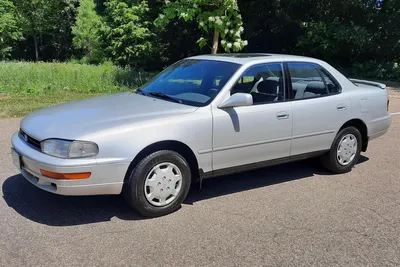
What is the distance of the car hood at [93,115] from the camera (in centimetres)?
383

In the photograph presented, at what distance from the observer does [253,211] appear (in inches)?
168

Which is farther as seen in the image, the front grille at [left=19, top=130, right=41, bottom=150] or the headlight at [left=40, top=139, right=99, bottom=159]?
the front grille at [left=19, top=130, right=41, bottom=150]

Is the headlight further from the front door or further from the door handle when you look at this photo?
the door handle

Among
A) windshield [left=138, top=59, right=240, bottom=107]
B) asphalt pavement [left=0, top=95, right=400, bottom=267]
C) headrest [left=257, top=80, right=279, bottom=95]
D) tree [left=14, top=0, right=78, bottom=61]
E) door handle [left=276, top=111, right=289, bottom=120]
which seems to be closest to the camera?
asphalt pavement [left=0, top=95, right=400, bottom=267]

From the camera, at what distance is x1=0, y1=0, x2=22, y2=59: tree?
27.5 m

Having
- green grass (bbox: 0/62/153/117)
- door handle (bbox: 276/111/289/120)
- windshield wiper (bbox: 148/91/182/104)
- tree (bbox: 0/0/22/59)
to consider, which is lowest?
green grass (bbox: 0/62/153/117)

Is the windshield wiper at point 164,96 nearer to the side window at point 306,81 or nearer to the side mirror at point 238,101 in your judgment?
the side mirror at point 238,101

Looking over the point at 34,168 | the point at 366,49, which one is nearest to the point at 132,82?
the point at 34,168

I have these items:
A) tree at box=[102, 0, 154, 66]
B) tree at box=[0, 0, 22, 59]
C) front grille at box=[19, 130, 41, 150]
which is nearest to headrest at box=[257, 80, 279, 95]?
front grille at box=[19, 130, 41, 150]

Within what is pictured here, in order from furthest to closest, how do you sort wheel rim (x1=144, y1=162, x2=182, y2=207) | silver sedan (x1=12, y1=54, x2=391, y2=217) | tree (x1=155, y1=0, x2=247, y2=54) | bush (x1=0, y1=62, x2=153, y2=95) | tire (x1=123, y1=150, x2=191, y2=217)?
1. tree (x1=155, y1=0, x2=247, y2=54)
2. bush (x1=0, y1=62, x2=153, y2=95)
3. wheel rim (x1=144, y1=162, x2=182, y2=207)
4. tire (x1=123, y1=150, x2=191, y2=217)
5. silver sedan (x1=12, y1=54, x2=391, y2=217)

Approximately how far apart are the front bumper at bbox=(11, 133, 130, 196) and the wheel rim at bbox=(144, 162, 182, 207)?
0.29 m

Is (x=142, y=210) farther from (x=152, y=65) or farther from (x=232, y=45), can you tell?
(x=152, y=65)

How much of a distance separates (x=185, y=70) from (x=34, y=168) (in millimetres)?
2206

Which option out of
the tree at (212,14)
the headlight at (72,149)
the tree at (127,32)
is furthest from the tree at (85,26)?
the headlight at (72,149)
